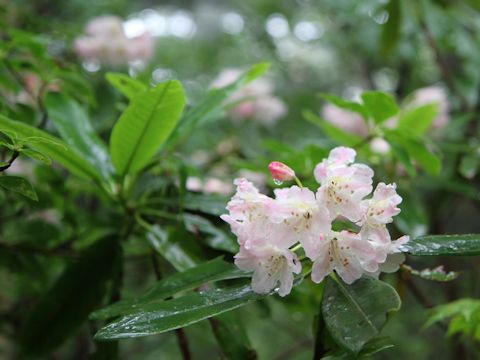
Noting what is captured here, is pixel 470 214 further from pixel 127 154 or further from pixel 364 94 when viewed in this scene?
pixel 127 154

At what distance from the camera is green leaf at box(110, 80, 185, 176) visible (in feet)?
2.75

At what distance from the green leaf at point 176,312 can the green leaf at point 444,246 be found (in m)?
0.19

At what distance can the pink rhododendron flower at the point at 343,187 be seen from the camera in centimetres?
63

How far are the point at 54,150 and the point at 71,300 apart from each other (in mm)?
295

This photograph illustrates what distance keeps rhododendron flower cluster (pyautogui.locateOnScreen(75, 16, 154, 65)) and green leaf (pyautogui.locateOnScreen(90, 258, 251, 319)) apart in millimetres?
1080

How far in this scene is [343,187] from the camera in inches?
24.8

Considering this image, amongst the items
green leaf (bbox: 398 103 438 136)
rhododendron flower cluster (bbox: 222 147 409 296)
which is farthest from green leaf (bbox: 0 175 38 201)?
green leaf (bbox: 398 103 438 136)

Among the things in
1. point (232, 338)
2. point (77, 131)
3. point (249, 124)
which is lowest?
point (249, 124)

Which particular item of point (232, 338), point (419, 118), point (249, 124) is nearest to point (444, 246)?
point (232, 338)

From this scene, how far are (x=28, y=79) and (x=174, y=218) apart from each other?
0.84 metres

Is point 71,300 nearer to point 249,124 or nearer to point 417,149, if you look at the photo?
point 417,149

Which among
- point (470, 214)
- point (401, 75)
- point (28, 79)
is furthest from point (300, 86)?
point (28, 79)

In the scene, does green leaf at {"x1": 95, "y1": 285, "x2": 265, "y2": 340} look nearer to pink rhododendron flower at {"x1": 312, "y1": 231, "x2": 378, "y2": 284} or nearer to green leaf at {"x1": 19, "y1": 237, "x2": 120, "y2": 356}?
pink rhododendron flower at {"x1": 312, "y1": 231, "x2": 378, "y2": 284}

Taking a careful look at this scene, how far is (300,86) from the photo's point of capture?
2891mm
